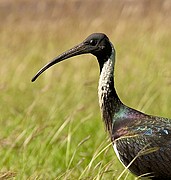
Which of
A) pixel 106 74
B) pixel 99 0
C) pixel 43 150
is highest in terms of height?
pixel 106 74

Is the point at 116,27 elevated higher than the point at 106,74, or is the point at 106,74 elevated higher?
A: the point at 106,74

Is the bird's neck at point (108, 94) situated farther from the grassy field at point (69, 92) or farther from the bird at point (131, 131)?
the grassy field at point (69, 92)

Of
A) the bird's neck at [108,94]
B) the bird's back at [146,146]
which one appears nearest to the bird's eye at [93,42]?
the bird's neck at [108,94]

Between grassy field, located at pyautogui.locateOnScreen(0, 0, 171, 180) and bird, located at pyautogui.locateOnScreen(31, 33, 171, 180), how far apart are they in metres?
0.14

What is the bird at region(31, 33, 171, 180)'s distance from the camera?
19.7 feet

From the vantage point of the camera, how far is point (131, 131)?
6133 millimetres

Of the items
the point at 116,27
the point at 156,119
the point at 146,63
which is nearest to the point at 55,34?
the point at 116,27

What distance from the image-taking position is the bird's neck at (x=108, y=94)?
21.0 ft

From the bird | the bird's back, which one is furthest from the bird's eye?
the bird's back

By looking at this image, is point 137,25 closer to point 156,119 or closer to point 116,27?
point 116,27

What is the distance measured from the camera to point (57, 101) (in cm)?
969

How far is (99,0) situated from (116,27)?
10748 millimetres

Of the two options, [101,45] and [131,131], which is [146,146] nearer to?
[131,131]

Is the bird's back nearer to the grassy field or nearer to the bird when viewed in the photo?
the bird
